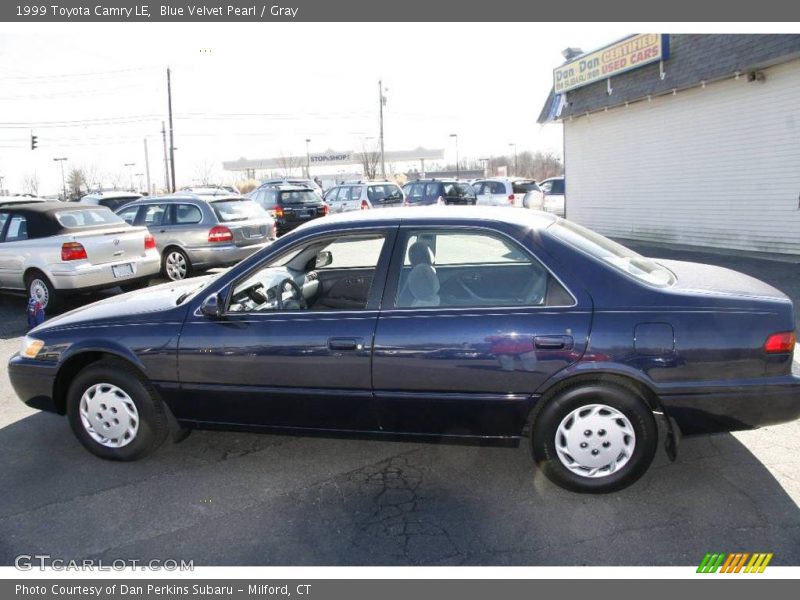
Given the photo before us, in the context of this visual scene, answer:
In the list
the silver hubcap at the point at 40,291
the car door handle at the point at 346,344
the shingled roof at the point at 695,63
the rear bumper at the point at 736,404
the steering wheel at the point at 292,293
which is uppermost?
the shingled roof at the point at 695,63

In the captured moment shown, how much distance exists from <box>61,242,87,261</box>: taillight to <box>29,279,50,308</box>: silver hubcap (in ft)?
1.97

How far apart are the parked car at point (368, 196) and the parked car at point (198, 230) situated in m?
7.19

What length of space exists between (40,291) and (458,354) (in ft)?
24.8

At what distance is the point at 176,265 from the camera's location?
11.2 metres

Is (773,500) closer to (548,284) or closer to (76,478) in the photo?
(548,284)

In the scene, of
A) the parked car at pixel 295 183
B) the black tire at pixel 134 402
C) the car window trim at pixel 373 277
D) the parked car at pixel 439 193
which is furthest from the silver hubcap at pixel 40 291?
the parked car at pixel 439 193

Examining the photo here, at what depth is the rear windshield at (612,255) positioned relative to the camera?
369 cm

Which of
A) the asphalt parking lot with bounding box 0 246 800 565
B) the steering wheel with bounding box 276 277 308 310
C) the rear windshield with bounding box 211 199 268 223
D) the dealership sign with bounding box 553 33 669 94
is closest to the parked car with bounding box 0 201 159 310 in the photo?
the rear windshield with bounding box 211 199 268 223

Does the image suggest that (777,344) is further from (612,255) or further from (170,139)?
(170,139)

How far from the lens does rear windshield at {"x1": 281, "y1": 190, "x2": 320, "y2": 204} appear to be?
16438 mm

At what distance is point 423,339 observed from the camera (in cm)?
356

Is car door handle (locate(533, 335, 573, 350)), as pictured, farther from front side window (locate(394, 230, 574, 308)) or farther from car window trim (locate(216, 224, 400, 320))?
car window trim (locate(216, 224, 400, 320))

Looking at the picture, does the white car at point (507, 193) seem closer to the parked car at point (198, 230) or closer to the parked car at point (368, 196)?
the parked car at point (368, 196)

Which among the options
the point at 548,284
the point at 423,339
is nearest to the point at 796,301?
the point at 548,284
